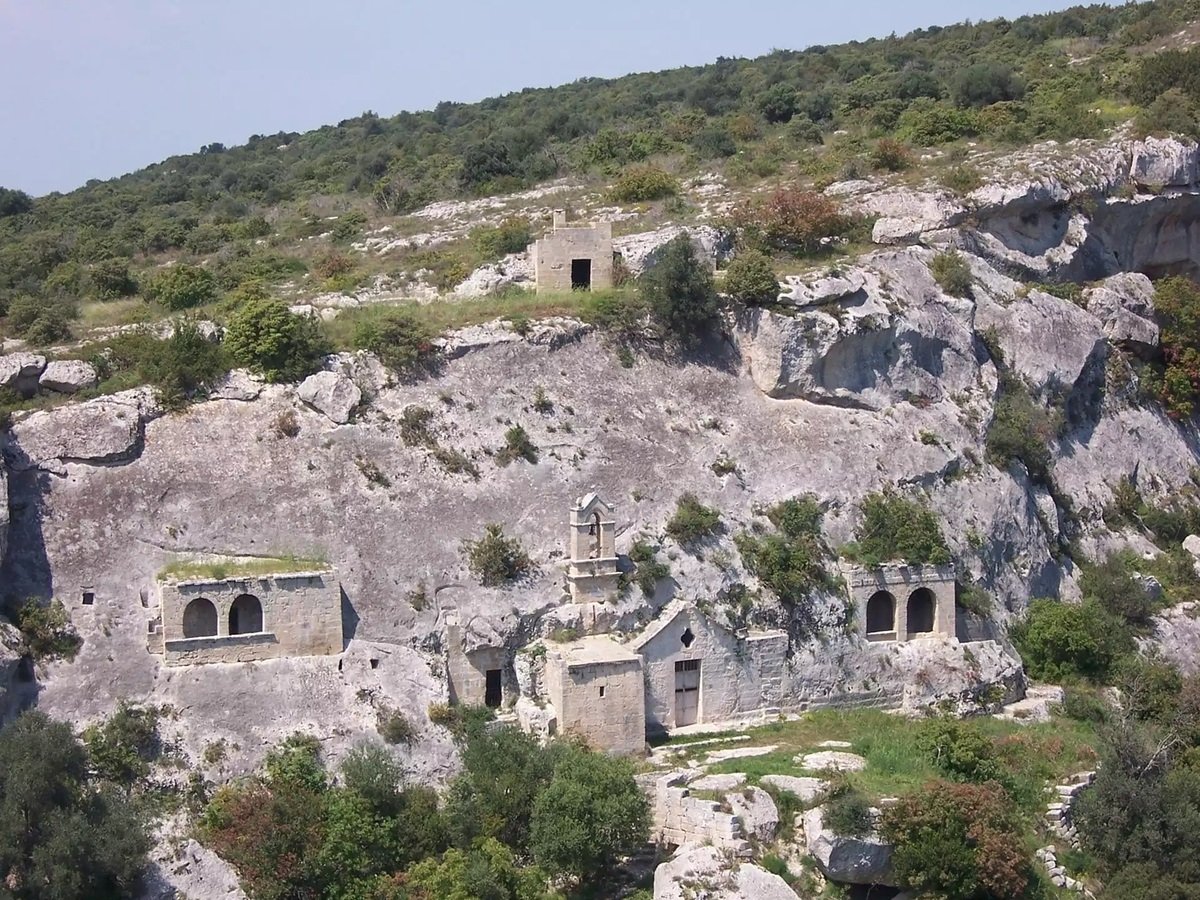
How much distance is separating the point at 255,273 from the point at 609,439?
51.9 ft

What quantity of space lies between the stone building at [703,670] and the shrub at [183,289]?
724 inches

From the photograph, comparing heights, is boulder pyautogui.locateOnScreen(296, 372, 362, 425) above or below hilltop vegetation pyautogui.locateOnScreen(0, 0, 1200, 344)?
below

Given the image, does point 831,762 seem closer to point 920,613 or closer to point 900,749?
point 900,749

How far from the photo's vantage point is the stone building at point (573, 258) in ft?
135

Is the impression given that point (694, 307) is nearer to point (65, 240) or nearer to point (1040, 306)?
point (1040, 306)

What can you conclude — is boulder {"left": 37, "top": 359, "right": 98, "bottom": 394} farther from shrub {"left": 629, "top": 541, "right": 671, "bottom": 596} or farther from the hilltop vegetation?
shrub {"left": 629, "top": 541, "right": 671, "bottom": 596}

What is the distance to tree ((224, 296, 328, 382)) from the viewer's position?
3500cm

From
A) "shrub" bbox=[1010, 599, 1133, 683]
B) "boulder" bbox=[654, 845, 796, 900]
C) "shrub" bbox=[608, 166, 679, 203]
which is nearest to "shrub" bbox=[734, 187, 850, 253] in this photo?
"shrub" bbox=[608, 166, 679, 203]

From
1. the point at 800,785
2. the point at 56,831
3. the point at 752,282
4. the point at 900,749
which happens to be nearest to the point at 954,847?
the point at 800,785

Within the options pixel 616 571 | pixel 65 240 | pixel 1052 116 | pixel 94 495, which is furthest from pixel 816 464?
pixel 65 240

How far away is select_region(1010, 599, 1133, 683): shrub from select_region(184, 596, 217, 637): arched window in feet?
64.7

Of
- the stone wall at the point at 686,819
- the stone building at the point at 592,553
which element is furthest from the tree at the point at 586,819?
the stone building at the point at 592,553

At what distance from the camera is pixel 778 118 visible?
6869 cm

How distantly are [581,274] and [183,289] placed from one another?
1180 centimetres
